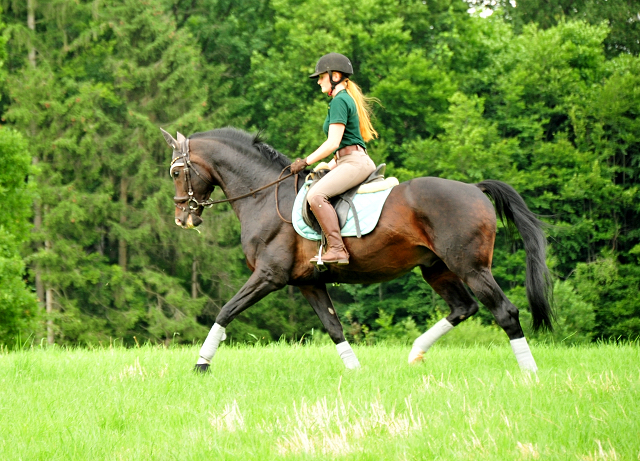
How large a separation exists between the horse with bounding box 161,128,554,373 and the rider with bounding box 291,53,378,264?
28 cm

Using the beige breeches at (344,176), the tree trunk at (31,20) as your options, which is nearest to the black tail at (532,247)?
the beige breeches at (344,176)

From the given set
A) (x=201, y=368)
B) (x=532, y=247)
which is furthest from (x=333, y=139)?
(x=201, y=368)

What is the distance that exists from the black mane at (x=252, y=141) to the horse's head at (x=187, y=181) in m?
0.23

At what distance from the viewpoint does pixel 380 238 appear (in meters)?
7.23

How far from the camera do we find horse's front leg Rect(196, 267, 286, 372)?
24.2ft

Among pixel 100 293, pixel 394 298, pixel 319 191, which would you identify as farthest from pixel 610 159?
pixel 319 191

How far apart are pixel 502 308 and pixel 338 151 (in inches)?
87.6

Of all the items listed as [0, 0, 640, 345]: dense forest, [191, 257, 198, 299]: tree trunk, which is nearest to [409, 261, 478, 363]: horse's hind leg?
[0, 0, 640, 345]: dense forest

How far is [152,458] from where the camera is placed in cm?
467

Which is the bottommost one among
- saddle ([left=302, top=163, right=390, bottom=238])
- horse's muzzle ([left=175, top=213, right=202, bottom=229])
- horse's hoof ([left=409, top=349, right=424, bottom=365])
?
horse's hoof ([left=409, top=349, right=424, bottom=365])

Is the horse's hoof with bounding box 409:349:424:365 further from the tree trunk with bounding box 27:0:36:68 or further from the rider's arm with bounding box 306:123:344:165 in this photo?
the tree trunk with bounding box 27:0:36:68

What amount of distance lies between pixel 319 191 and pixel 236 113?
90.6ft

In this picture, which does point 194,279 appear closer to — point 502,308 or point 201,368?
point 201,368

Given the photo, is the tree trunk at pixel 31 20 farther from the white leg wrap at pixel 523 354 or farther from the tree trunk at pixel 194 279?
the white leg wrap at pixel 523 354
